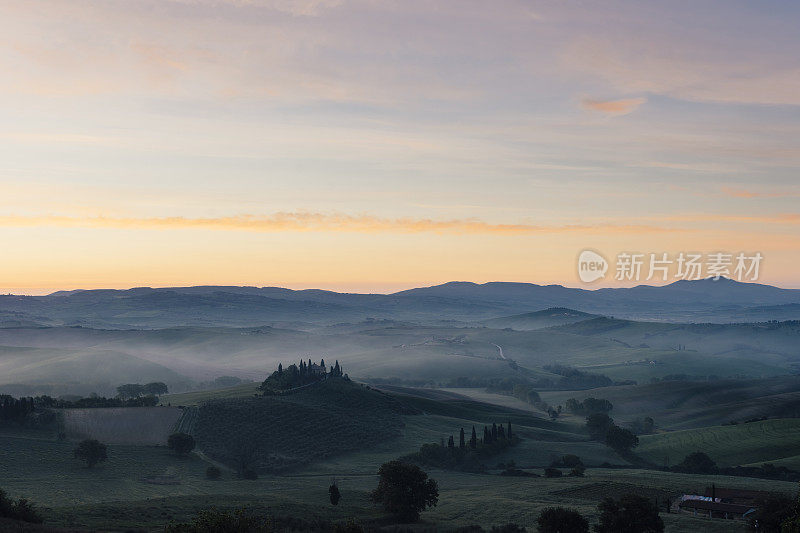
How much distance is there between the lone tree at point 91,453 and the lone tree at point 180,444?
1495 cm

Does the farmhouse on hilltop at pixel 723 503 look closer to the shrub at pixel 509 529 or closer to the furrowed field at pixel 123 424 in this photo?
the shrub at pixel 509 529

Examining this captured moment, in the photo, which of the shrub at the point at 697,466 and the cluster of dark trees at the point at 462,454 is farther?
the cluster of dark trees at the point at 462,454

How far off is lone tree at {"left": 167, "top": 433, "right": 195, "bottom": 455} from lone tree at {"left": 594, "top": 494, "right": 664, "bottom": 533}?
89.3 metres

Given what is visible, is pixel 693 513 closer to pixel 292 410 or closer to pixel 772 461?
pixel 772 461

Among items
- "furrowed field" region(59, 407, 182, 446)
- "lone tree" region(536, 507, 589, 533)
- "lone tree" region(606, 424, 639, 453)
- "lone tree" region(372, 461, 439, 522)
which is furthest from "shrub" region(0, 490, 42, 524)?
"lone tree" region(606, 424, 639, 453)

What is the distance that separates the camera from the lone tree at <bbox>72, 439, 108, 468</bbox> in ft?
416

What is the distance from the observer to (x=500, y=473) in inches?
5645

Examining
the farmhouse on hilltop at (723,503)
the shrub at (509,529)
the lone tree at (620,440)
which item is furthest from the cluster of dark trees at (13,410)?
the lone tree at (620,440)

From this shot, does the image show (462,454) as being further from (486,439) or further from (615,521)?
(615,521)

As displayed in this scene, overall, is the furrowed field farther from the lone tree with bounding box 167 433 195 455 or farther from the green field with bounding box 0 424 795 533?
the green field with bounding box 0 424 795 533

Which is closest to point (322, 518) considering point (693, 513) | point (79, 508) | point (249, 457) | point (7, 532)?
point (79, 508)

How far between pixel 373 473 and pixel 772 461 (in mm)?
81971

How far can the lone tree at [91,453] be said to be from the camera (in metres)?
127

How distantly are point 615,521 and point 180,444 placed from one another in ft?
302
